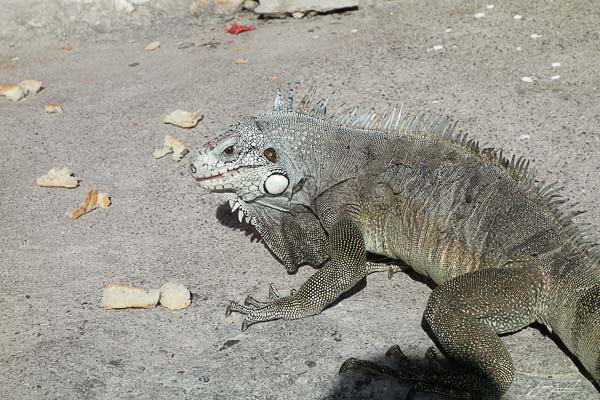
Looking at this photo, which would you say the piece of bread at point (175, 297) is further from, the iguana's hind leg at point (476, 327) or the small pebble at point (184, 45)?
the small pebble at point (184, 45)

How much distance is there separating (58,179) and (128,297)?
1309mm

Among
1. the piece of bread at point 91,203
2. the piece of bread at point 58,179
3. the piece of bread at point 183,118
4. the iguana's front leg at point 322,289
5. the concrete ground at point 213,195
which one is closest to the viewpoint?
the concrete ground at point 213,195

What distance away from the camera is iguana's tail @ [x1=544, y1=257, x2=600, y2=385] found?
236 cm

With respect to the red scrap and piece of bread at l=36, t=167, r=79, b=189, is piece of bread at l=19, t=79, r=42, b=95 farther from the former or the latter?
the red scrap

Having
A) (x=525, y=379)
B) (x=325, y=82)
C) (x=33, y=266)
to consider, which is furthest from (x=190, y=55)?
(x=525, y=379)

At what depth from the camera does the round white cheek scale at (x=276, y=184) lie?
120 inches

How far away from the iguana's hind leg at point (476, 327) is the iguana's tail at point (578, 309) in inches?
2.8

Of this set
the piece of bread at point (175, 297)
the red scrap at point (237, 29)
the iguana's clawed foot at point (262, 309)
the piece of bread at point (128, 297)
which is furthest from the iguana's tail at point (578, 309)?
the red scrap at point (237, 29)

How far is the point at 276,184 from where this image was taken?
307 centimetres

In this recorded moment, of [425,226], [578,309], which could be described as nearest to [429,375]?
[578,309]

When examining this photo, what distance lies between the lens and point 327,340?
280cm

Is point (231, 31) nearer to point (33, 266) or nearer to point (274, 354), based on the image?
point (33, 266)

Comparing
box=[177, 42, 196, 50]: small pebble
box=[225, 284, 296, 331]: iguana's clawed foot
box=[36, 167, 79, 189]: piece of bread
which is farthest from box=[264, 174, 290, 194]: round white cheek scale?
box=[177, 42, 196, 50]: small pebble

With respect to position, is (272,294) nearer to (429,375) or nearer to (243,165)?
(243,165)
